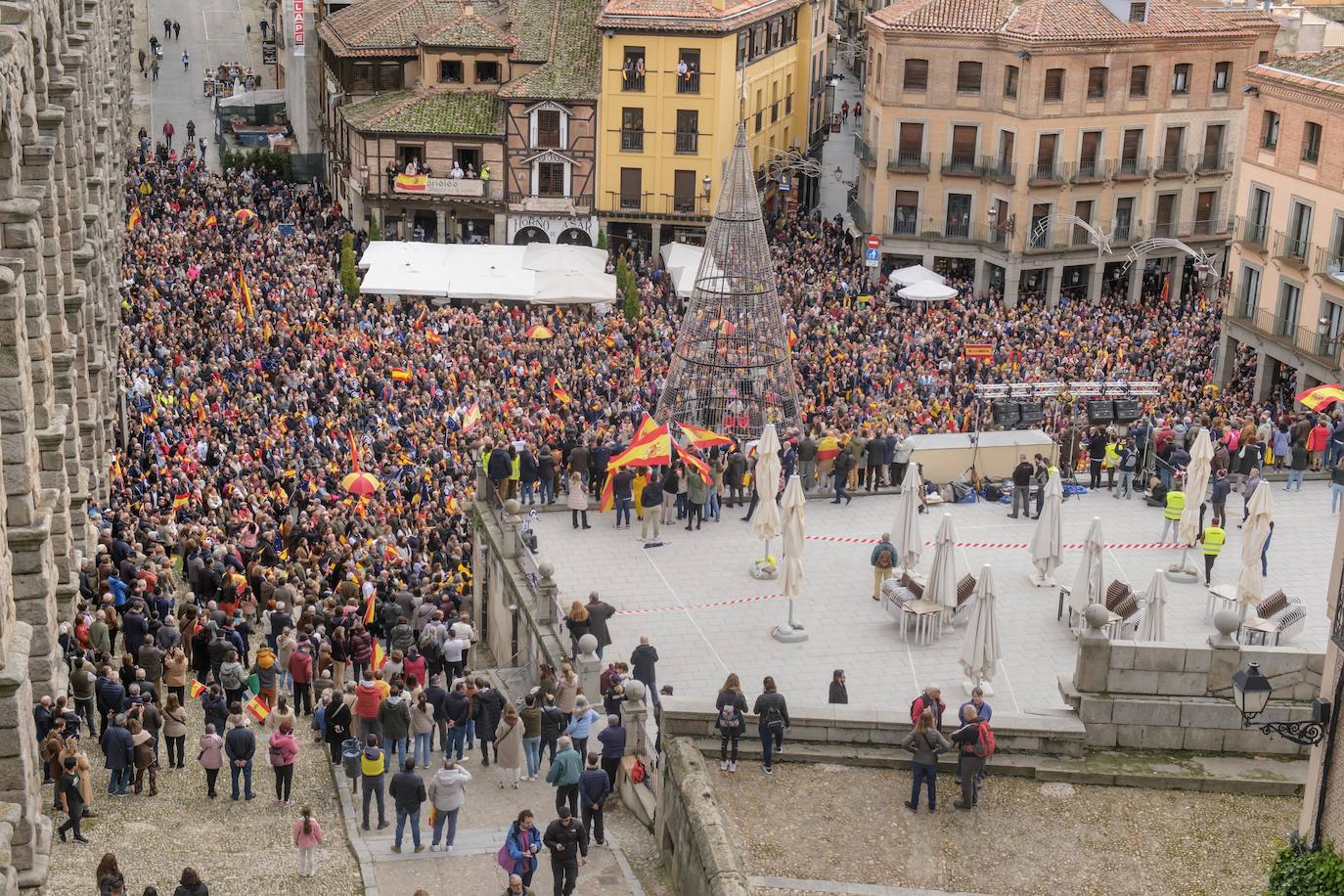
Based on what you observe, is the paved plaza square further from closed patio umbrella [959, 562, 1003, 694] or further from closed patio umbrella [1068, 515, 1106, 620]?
closed patio umbrella [959, 562, 1003, 694]

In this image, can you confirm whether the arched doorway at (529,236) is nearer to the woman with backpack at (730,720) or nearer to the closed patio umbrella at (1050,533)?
the closed patio umbrella at (1050,533)

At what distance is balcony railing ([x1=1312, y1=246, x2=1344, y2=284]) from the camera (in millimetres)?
49438

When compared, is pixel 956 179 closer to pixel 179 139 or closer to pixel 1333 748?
pixel 179 139

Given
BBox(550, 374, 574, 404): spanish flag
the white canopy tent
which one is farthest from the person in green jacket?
the white canopy tent

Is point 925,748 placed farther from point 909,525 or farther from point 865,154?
point 865,154

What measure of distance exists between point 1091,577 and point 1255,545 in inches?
100

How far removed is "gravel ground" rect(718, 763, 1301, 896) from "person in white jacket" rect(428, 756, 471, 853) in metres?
3.09

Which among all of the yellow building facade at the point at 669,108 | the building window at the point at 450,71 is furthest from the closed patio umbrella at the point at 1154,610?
the building window at the point at 450,71

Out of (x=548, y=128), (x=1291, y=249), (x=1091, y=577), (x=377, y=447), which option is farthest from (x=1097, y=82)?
(x=1091, y=577)

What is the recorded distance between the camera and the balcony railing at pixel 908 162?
6288 centimetres

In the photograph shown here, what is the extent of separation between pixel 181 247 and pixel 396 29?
13270 millimetres

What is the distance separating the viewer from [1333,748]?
1819cm

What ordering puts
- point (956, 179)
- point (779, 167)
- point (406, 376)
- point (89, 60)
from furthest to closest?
point (779, 167) < point (956, 179) < point (406, 376) < point (89, 60)

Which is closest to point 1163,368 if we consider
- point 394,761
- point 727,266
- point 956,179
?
point 956,179
